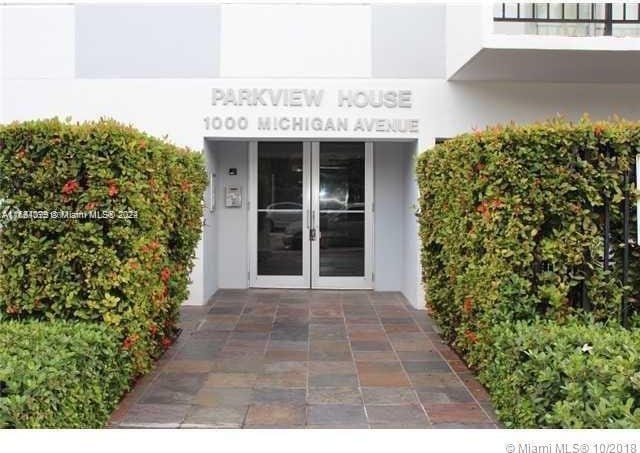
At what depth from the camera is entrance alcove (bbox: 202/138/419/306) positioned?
9055mm

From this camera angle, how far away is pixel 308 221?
927 cm

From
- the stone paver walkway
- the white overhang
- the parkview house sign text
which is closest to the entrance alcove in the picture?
the parkview house sign text

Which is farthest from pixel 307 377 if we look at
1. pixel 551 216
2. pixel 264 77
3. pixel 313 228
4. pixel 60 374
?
pixel 313 228

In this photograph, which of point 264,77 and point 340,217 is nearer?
point 264,77

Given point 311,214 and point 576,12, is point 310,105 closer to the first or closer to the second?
point 311,214

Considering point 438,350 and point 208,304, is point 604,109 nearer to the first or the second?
point 438,350

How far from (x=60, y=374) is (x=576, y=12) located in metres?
6.59

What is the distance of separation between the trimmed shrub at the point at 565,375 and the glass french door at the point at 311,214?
5298mm

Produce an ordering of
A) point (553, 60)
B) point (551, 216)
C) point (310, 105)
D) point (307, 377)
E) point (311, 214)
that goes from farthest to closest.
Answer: point (311, 214) → point (310, 105) → point (553, 60) → point (307, 377) → point (551, 216)

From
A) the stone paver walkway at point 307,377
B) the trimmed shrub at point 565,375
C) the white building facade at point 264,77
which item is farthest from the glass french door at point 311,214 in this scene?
the trimmed shrub at point 565,375

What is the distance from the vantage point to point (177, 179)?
5320mm

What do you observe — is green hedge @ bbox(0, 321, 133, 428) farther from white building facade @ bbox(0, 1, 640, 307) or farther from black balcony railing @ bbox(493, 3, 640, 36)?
black balcony railing @ bbox(493, 3, 640, 36)

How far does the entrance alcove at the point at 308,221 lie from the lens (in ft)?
29.7

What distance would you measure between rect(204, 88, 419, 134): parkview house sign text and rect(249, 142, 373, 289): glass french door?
1536mm
